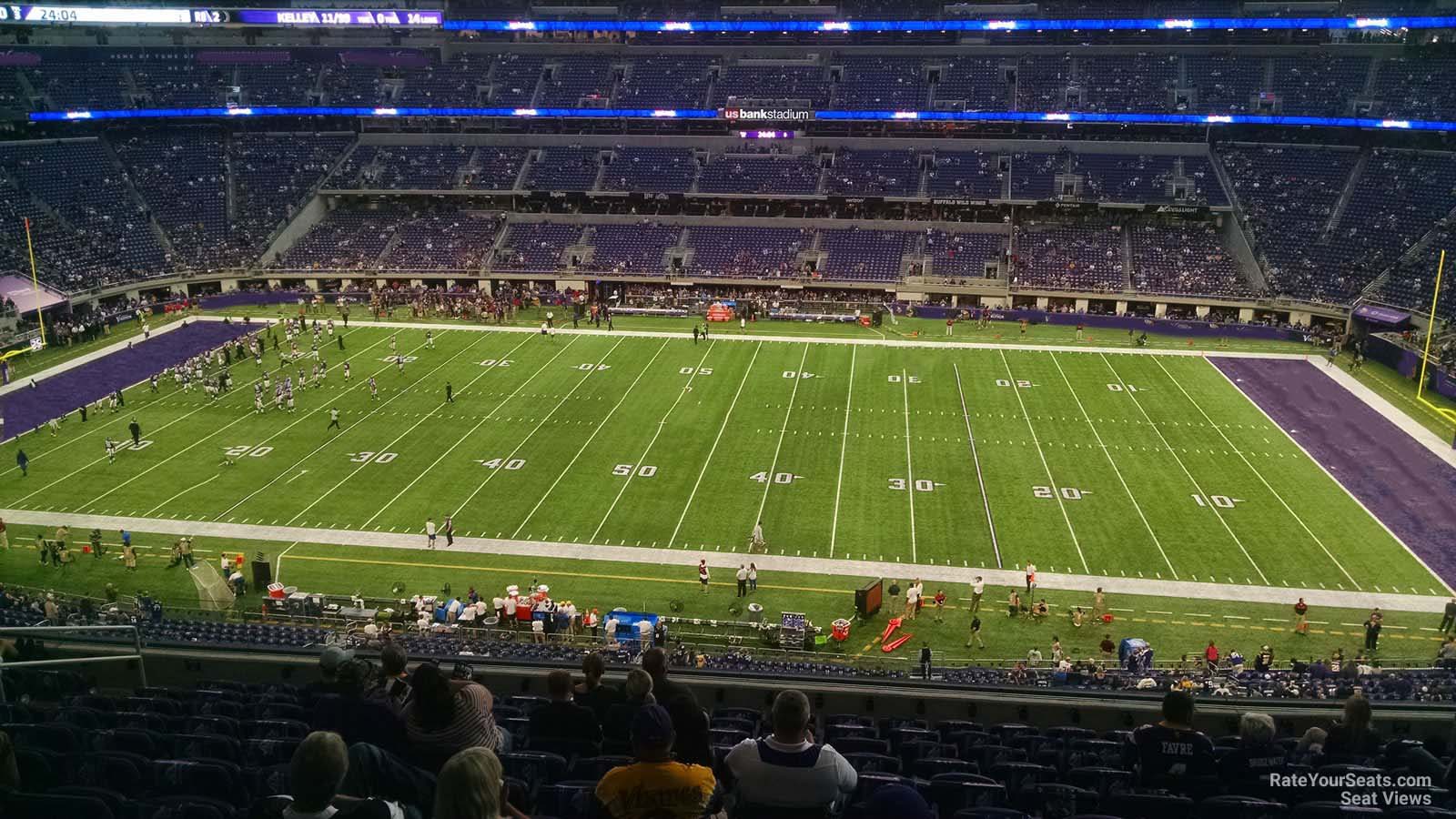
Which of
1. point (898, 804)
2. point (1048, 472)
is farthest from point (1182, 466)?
point (898, 804)

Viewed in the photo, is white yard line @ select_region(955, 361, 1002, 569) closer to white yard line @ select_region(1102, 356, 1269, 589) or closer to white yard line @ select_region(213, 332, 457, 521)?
white yard line @ select_region(1102, 356, 1269, 589)

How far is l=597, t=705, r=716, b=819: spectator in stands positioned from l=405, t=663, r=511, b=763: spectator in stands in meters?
1.73

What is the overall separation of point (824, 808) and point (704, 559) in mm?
20809

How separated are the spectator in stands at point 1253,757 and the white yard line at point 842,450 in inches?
717

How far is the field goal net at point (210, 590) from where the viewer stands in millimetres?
23625

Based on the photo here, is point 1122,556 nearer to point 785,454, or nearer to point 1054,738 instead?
point 785,454

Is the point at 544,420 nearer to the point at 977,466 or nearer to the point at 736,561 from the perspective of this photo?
the point at 736,561

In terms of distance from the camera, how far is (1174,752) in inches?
320

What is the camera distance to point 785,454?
3428 cm

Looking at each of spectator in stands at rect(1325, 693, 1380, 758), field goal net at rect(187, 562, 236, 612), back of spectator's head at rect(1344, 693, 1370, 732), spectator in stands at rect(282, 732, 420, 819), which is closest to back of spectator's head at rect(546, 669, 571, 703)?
spectator in stands at rect(282, 732, 420, 819)

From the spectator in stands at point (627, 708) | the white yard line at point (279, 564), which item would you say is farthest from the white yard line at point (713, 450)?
the spectator in stands at point (627, 708)

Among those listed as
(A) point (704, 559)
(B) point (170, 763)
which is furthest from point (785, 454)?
(B) point (170, 763)

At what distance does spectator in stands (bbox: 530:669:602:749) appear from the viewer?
8.13 meters

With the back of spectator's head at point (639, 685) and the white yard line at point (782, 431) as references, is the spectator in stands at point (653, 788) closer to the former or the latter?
the back of spectator's head at point (639, 685)
